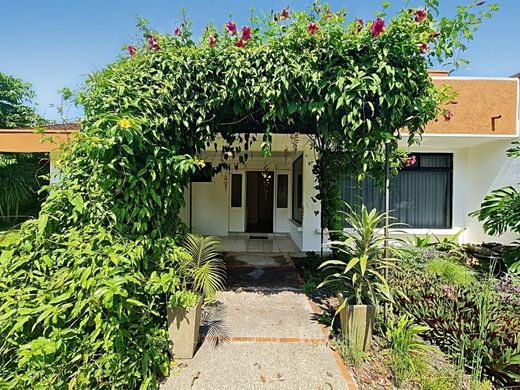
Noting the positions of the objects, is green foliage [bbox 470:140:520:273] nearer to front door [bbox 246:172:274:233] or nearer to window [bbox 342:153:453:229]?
window [bbox 342:153:453:229]

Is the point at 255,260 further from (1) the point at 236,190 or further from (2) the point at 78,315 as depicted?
(2) the point at 78,315

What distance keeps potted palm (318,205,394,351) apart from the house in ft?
9.48

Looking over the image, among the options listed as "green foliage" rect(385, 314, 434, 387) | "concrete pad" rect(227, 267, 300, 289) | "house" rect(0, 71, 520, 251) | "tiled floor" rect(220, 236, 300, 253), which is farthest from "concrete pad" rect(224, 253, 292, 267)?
"green foliage" rect(385, 314, 434, 387)

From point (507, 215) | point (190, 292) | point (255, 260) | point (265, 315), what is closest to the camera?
point (190, 292)

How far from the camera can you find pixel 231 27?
3318mm

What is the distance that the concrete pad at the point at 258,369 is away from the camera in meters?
2.70

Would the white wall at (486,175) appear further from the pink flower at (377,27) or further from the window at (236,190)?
the window at (236,190)

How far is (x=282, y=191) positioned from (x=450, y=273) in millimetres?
7399

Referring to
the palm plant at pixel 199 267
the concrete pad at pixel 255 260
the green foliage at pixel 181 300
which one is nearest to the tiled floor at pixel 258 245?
the concrete pad at pixel 255 260

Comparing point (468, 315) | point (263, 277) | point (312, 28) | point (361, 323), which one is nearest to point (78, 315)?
point (361, 323)

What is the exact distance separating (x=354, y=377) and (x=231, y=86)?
10.9 ft

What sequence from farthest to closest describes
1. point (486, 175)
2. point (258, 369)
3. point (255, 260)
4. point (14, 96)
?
point (14, 96) → point (486, 175) → point (255, 260) → point (258, 369)

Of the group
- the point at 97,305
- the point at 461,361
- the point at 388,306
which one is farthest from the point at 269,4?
the point at 461,361

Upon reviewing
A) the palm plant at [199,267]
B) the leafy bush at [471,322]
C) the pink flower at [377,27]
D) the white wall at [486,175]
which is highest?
the pink flower at [377,27]
